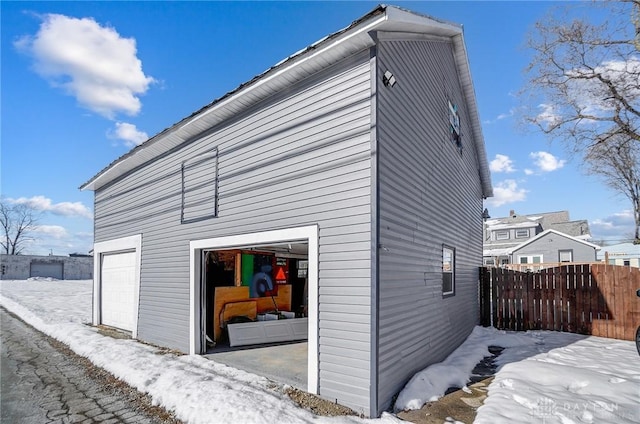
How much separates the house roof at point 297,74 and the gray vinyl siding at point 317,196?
16 cm

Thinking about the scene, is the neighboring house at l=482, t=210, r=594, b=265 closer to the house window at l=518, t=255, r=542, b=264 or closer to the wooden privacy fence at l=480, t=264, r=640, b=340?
the house window at l=518, t=255, r=542, b=264

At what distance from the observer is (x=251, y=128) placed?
6.55 m

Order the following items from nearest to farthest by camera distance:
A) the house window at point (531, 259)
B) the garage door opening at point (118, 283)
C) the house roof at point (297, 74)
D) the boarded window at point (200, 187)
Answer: the house roof at point (297, 74)
the boarded window at point (200, 187)
the garage door opening at point (118, 283)
the house window at point (531, 259)

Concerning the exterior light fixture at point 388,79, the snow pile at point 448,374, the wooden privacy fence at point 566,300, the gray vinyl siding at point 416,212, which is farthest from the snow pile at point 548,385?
the exterior light fixture at point 388,79

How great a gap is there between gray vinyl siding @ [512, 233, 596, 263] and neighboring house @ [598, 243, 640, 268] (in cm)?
167

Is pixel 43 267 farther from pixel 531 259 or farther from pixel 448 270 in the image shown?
pixel 531 259

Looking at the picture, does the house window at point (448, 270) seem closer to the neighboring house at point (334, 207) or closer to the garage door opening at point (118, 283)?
the neighboring house at point (334, 207)

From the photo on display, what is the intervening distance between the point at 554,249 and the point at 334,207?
2865cm

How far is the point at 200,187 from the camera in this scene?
25.0 ft

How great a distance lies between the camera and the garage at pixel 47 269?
147 ft

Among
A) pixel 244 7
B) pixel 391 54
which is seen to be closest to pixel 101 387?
pixel 391 54

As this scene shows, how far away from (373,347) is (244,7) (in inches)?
300

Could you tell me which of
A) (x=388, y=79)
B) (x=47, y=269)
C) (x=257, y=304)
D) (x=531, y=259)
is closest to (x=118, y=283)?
(x=257, y=304)

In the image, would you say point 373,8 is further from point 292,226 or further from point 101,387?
point 101,387
